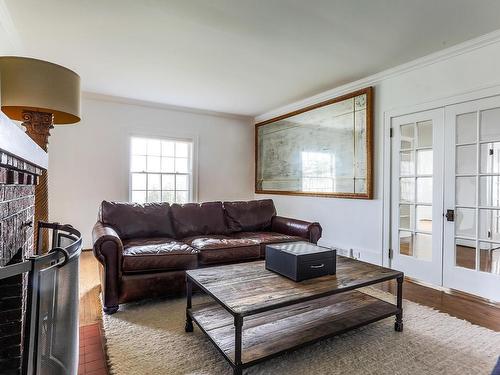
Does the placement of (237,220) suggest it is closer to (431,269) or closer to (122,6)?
(431,269)

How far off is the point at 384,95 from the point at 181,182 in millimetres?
3514

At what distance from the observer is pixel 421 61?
125 inches

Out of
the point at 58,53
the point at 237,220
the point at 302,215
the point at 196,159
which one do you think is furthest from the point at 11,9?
the point at 302,215

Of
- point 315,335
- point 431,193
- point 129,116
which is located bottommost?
point 315,335

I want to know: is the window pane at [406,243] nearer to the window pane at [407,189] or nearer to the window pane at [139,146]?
the window pane at [407,189]

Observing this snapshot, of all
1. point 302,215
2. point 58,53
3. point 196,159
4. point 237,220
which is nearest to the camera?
point 58,53

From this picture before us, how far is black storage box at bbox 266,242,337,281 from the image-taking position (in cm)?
186

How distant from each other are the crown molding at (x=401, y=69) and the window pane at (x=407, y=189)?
1.27m

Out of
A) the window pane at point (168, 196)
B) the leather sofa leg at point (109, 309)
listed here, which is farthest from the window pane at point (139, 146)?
the leather sofa leg at point (109, 309)

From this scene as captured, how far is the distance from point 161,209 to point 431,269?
3058 mm

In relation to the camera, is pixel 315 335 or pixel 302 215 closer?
pixel 315 335

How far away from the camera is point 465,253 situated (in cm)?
289

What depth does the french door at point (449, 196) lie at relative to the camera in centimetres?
272

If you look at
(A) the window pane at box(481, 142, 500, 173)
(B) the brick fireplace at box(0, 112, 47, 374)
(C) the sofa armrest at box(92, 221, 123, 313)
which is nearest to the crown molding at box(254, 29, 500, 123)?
(A) the window pane at box(481, 142, 500, 173)
